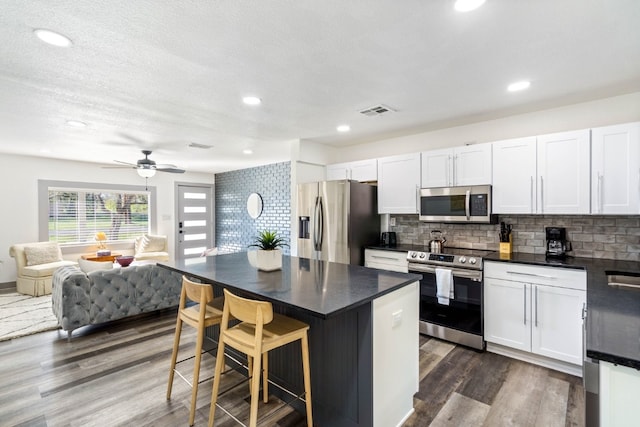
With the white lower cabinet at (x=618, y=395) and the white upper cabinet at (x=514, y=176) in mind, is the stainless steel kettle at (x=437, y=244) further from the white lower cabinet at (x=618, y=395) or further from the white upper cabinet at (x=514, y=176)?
the white lower cabinet at (x=618, y=395)

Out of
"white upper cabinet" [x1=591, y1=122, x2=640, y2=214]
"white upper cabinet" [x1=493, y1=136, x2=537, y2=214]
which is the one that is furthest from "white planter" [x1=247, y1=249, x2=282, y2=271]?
"white upper cabinet" [x1=591, y1=122, x2=640, y2=214]

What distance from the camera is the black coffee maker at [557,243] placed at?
10.0 feet

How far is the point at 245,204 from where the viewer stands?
24.5ft

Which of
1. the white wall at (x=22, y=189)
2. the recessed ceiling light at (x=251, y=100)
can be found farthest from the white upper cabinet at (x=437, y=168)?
the white wall at (x=22, y=189)

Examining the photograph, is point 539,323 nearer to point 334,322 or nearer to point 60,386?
point 334,322

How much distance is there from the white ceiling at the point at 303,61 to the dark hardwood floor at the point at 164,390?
244 centimetres

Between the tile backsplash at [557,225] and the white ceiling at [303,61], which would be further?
the tile backsplash at [557,225]

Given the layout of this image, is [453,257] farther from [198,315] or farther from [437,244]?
[198,315]

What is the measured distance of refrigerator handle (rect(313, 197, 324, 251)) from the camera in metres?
4.09

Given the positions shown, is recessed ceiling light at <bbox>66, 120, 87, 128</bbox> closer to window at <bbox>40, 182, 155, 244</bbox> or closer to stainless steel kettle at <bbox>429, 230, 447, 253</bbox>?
window at <bbox>40, 182, 155, 244</bbox>

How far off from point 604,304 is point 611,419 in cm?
73

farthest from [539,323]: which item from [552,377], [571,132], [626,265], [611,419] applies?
[611,419]

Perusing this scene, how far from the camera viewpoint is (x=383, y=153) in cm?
457

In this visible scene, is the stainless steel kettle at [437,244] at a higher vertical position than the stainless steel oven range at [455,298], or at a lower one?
higher
